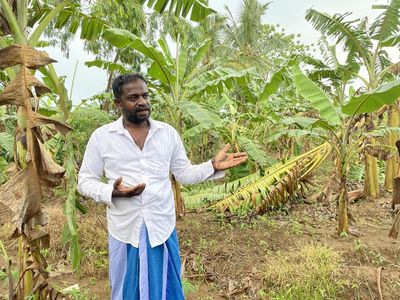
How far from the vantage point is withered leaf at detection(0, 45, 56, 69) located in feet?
7.18

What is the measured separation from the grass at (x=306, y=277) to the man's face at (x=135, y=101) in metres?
2.10

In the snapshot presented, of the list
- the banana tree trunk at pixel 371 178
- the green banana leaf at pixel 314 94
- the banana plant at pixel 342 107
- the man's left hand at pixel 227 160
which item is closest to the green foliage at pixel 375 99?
the banana plant at pixel 342 107

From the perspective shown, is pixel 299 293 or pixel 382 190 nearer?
pixel 299 293

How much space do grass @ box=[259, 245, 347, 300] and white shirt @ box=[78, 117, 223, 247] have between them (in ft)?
5.34

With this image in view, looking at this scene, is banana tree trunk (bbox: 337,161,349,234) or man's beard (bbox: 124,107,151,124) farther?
banana tree trunk (bbox: 337,161,349,234)

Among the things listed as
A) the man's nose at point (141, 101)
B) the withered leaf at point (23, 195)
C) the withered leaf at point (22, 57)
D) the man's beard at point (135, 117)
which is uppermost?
the withered leaf at point (22, 57)

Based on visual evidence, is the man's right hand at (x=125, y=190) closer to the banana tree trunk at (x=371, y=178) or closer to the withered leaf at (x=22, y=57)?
the withered leaf at (x=22, y=57)

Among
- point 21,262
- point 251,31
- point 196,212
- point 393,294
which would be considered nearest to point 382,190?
point 196,212

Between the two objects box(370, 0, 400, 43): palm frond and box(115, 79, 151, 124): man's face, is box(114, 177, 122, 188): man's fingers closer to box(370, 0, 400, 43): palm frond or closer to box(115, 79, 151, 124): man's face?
box(115, 79, 151, 124): man's face

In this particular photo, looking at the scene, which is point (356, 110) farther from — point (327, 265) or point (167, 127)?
point (167, 127)

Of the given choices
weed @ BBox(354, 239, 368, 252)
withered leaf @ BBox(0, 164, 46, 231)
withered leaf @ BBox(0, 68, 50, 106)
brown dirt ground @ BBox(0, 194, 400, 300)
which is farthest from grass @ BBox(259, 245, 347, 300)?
withered leaf @ BBox(0, 68, 50, 106)

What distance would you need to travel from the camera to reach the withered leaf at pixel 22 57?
7.18ft

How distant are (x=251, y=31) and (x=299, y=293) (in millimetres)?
20145

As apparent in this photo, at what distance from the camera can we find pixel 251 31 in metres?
21.7
